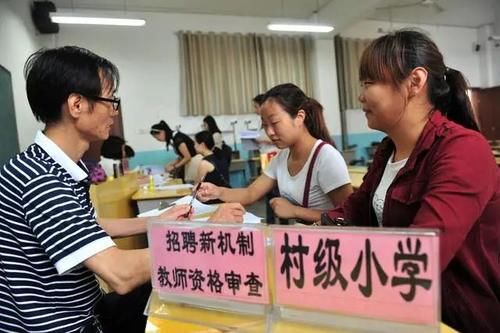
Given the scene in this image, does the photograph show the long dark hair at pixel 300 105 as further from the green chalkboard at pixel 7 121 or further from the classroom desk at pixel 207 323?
the green chalkboard at pixel 7 121

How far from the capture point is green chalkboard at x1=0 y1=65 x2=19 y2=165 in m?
3.72

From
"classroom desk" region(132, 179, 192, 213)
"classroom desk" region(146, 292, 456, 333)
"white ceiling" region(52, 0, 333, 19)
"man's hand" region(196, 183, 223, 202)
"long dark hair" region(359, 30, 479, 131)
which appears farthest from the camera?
"white ceiling" region(52, 0, 333, 19)

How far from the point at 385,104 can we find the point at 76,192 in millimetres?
819

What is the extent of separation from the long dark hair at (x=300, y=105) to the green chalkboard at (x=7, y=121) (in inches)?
118

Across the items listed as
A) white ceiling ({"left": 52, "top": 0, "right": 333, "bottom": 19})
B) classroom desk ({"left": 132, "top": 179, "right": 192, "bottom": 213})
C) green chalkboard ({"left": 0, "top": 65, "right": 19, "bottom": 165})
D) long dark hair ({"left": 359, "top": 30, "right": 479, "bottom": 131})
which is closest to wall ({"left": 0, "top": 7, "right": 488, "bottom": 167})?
white ceiling ({"left": 52, "top": 0, "right": 333, "bottom": 19})

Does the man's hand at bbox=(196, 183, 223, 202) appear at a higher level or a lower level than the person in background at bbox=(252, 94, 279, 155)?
lower

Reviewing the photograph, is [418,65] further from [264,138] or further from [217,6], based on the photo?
[217,6]

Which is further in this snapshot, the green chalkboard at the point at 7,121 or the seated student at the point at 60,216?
the green chalkboard at the point at 7,121

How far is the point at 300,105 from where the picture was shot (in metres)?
1.74

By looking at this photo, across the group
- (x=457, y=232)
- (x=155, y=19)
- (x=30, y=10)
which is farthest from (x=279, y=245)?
(x=155, y=19)

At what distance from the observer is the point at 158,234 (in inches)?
29.1

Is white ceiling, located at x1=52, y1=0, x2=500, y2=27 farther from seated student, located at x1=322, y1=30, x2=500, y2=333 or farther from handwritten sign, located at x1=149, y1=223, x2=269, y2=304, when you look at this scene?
handwritten sign, located at x1=149, y1=223, x2=269, y2=304

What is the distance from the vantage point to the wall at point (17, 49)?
4.28m

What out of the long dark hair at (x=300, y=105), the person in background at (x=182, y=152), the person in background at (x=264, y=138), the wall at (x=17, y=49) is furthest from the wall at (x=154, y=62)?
the long dark hair at (x=300, y=105)
